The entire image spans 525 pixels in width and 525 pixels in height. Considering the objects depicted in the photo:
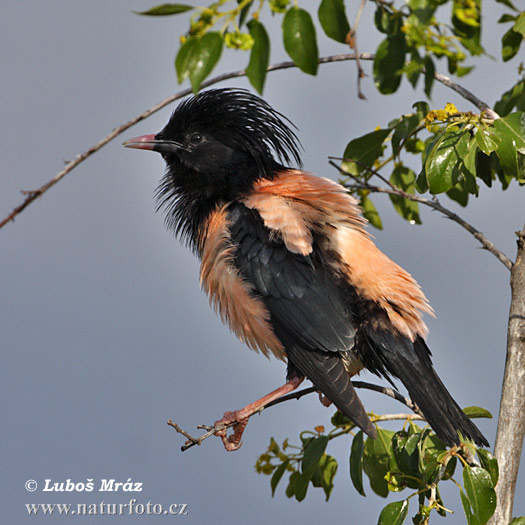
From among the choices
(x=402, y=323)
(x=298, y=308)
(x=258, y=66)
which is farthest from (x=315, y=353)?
(x=258, y=66)

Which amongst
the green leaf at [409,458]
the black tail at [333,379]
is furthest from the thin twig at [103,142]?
the green leaf at [409,458]

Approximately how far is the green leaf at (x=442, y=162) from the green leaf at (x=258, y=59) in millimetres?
988

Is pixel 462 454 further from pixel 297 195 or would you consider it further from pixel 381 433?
pixel 297 195

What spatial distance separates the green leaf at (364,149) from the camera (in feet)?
13.9

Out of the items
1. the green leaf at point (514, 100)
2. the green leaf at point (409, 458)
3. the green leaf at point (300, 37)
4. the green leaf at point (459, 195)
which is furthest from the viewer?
the green leaf at point (459, 195)

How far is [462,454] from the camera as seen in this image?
3.49 m

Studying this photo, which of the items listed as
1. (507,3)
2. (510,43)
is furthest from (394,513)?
(507,3)

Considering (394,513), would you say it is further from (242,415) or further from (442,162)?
(442,162)

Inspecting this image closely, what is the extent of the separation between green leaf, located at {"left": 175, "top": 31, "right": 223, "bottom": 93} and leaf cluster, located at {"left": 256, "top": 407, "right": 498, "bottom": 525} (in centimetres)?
203

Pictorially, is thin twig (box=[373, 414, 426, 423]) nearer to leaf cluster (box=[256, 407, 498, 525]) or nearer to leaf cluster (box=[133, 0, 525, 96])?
leaf cluster (box=[256, 407, 498, 525])

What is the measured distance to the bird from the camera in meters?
3.78

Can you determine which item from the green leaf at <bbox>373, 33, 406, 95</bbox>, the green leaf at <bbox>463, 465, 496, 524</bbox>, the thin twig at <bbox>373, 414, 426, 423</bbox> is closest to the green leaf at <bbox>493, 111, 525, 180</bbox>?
the green leaf at <bbox>373, 33, 406, 95</bbox>

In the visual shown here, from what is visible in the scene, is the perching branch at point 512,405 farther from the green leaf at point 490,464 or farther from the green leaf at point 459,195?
the green leaf at point 459,195

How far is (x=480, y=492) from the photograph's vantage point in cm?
315
